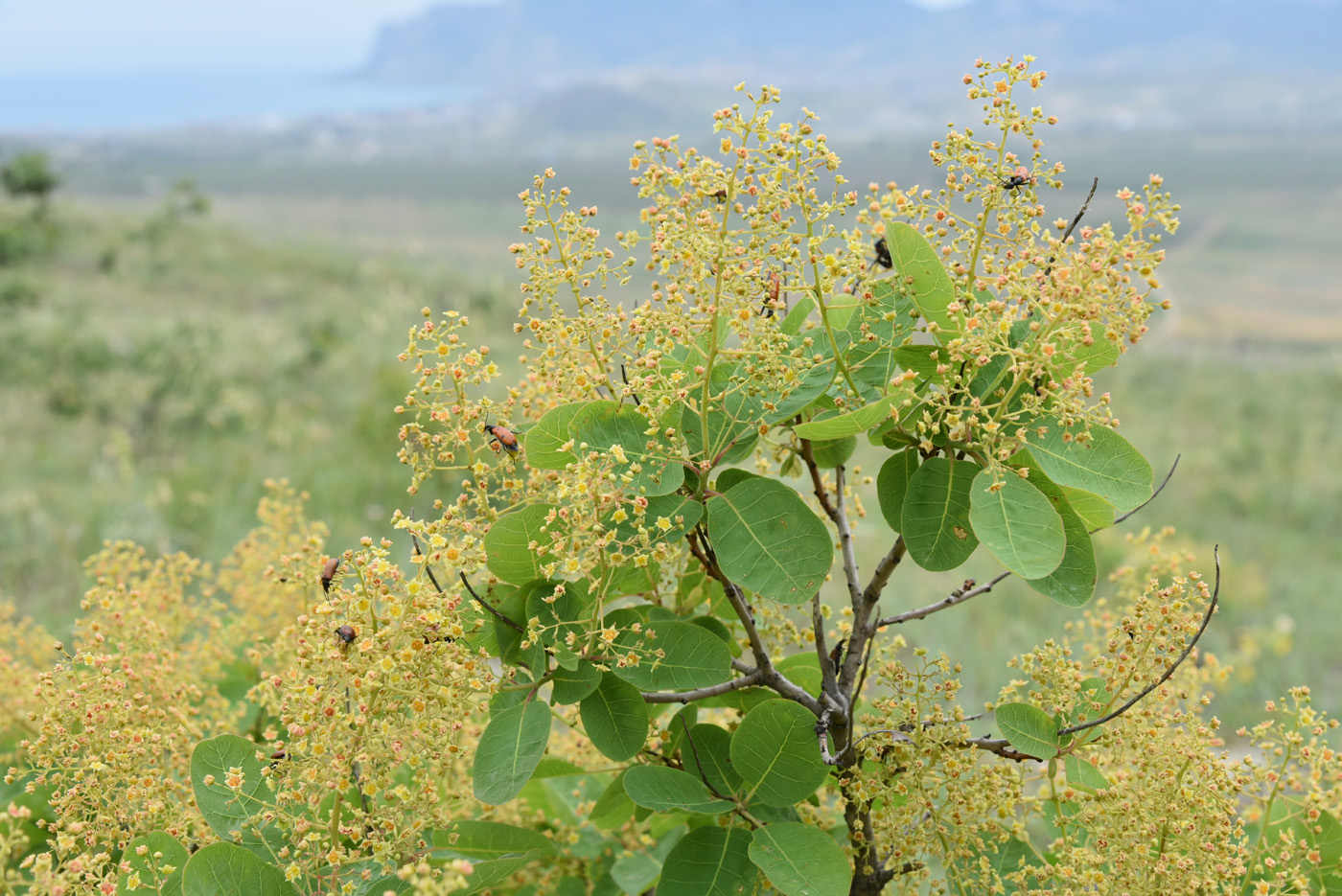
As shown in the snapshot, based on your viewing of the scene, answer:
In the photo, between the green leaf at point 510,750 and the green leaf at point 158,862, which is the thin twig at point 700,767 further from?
the green leaf at point 158,862

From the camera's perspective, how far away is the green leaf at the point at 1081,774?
1.49 metres

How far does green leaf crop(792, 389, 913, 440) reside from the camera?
1.14m

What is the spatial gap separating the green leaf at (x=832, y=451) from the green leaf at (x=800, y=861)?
54 cm

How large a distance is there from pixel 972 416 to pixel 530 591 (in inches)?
24.0

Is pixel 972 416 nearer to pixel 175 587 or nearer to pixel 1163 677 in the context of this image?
pixel 1163 677

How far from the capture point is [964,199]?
4.39 ft

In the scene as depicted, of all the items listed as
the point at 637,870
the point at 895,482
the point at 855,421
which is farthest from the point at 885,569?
the point at 637,870

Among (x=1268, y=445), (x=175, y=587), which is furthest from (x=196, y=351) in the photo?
(x=1268, y=445)

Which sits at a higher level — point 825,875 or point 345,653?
point 345,653

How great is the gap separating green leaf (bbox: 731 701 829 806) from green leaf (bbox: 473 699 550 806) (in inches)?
11.4

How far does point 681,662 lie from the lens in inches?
51.1

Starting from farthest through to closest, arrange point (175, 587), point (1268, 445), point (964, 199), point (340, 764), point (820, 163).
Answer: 1. point (1268, 445)
2. point (175, 587)
3. point (964, 199)
4. point (820, 163)
5. point (340, 764)

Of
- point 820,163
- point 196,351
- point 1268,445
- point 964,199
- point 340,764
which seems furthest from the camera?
point 1268,445

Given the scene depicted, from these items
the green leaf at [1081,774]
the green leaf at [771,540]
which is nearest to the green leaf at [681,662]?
the green leaf at [771,540]
